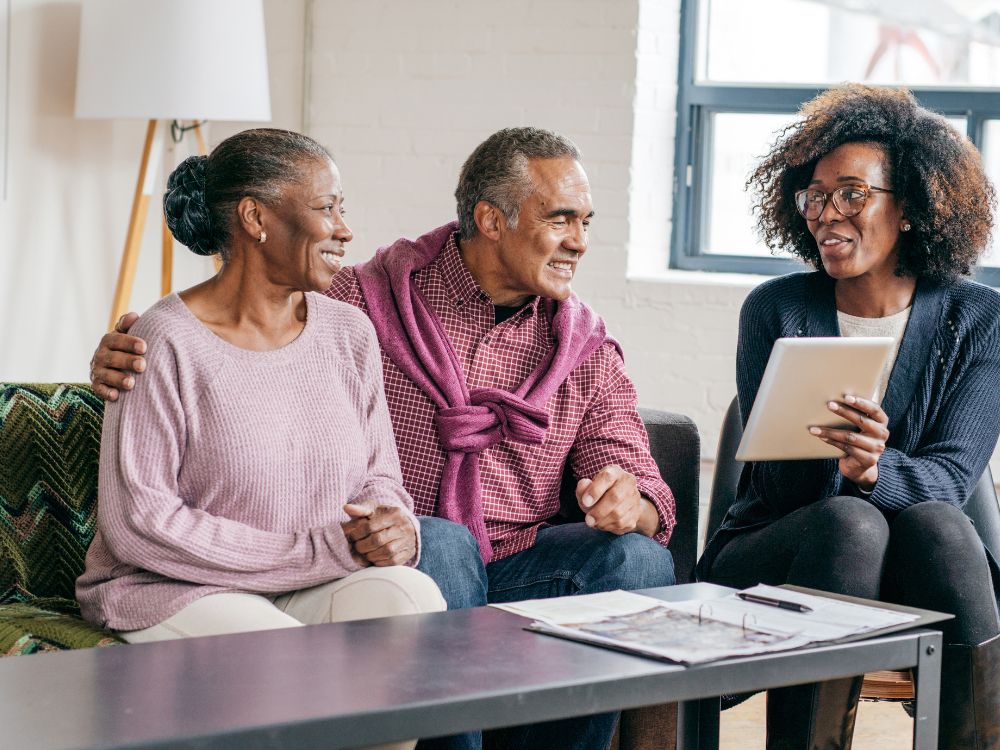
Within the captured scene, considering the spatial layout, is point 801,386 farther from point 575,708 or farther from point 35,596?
point 35,596

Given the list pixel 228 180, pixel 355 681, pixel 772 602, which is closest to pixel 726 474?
pixel 772 602

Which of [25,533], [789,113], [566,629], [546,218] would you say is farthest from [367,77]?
[566,629]

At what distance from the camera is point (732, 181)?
4.18 m

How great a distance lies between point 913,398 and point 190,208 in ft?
4.23

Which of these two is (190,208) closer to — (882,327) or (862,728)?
(882,327)

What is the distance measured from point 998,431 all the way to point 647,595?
93 centimetres

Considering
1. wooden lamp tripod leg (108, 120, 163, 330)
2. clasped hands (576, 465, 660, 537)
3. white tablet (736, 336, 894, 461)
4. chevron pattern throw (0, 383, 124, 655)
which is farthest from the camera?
wooden lamp tripod leg (108, 120, 163, 330)

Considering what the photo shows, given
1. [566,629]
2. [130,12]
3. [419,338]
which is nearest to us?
[566,629]

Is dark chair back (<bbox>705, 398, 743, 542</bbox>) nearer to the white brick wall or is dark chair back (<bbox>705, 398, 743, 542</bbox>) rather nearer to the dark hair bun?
the dark hair bun

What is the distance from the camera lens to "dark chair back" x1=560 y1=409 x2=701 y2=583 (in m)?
2.55

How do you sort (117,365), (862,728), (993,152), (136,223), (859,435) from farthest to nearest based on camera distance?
(993,152), (136,223), (862,728), (859,435), (117,365)

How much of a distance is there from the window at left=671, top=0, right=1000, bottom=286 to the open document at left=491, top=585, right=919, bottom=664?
2464 mm

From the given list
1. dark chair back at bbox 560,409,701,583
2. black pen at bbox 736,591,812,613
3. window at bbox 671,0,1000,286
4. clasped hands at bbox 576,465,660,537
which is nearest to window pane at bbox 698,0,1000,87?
window at bbox 671,0,1000,286

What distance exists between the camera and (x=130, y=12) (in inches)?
131
